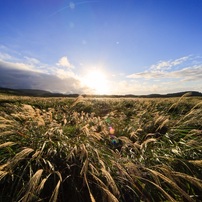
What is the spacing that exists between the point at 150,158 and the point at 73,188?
157 centimetres

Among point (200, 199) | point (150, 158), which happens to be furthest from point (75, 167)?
point (200, 199)

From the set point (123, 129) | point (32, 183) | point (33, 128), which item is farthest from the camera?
point (123, 129)

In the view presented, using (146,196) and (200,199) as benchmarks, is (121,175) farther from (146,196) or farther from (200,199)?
(200,199)

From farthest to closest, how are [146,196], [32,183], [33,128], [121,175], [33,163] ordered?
1. [33,128]
2. [33,163]
3. [121,175]
4. [146,196]
5. [32,183]

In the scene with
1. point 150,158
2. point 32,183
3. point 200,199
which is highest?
point 32,183

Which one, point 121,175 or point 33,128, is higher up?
point 33,128

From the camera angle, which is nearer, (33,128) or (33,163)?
(33,163)

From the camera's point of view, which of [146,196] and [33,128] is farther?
[33,128]

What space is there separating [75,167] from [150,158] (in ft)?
4.67

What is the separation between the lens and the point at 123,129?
579cm

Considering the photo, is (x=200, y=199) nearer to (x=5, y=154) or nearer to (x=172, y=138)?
(x=172, y=138)

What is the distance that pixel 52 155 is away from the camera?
10.6 feet

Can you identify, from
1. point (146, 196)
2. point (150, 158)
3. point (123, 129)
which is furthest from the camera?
point (123, 129)

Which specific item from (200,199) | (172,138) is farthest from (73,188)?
(172,138)
